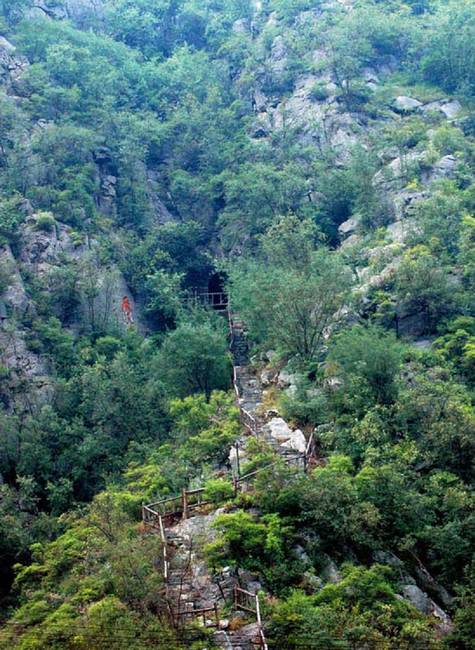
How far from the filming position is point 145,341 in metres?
34.2

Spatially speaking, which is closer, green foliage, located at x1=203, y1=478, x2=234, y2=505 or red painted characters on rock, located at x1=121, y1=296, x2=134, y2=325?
green foliage, located at x1=203, y1=478, x2=234, y2=505

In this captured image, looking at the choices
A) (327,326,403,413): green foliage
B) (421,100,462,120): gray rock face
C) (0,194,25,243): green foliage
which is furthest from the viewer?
(421,100,462,120): gray rock face

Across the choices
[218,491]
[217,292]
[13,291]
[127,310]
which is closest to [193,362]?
[127,310]

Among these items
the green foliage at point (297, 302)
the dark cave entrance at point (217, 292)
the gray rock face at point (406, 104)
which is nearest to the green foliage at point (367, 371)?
the green foliage at point (297, 302)

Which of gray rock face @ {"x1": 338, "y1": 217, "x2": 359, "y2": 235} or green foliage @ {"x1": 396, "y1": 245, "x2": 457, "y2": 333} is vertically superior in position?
gray rock face @ {"x1": 338, "y1": 217, "x2": 359, "y2": 235}

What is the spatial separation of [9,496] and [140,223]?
20.2m

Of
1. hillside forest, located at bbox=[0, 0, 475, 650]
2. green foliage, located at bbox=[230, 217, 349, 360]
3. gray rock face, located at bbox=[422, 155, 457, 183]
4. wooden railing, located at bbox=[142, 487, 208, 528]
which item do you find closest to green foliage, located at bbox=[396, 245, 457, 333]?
hillside forest, located at bbox=[0, 0, 475, 650]

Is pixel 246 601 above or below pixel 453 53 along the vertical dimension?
below

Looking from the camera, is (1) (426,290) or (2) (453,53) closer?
(1) (426,290)

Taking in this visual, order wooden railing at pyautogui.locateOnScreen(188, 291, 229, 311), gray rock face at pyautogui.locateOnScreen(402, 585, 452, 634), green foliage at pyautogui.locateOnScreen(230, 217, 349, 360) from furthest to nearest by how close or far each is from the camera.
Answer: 1. wooden railing at pyautogui.locateOnScreen(188, 291, 229, 311)
2. green foliage at pyautogui.locateOnScreen(230, 217, 349, 360)
3. gray rock face at pyautogui.locateOnScreen(402, 585, 452, 634)

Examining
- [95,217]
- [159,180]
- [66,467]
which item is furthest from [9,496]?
[159,180]

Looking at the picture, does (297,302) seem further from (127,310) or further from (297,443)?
(127,310)

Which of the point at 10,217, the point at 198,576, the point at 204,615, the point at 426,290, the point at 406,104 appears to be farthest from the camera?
the point at 406,104

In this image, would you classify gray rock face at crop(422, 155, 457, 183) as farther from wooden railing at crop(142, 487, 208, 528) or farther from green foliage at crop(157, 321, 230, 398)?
wooden railing at crop(142, 487, 208, 528)
